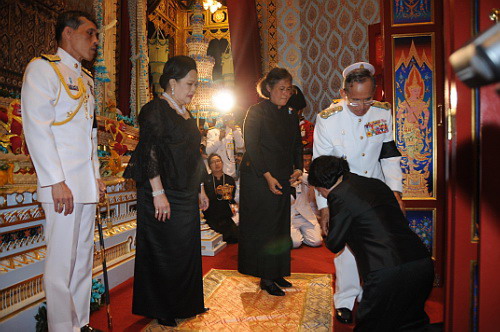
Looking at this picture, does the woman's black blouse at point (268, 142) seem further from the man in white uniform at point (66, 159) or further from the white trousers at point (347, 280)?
the man in white uniform at point (66, 159)

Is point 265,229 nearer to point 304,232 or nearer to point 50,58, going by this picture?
point 50,58

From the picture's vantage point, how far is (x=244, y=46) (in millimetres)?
5375

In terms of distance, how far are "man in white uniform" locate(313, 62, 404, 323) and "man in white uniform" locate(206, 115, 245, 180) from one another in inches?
140

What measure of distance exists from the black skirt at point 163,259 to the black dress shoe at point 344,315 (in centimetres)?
93

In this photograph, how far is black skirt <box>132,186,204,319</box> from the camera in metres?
2.07

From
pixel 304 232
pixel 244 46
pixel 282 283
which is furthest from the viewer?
pixel 244 46

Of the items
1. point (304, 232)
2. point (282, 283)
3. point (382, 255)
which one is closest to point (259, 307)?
point (282, 283)

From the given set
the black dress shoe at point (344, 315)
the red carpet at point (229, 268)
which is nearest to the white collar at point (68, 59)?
the red carpet at point (229, 268)

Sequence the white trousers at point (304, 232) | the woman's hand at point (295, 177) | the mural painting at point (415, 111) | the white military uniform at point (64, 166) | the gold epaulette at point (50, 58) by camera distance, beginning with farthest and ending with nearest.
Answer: the white trousers at point (304, 232), the mural painting at point (415, 111), the woman's hand at point (295, 177), the gold epaulette at point (50, 58), the white military uniform at point (64, 166)

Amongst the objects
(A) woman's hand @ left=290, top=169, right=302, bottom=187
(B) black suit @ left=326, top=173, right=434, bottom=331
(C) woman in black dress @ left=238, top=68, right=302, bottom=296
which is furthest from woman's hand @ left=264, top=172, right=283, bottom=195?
(B) black suit @ left=326, top=173, right=434, bottom=331

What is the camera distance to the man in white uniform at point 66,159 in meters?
1.55

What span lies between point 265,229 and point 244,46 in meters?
3.56

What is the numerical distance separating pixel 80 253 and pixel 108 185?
1223 millimetres

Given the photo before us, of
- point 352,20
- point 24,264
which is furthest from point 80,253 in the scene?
point 352,20
